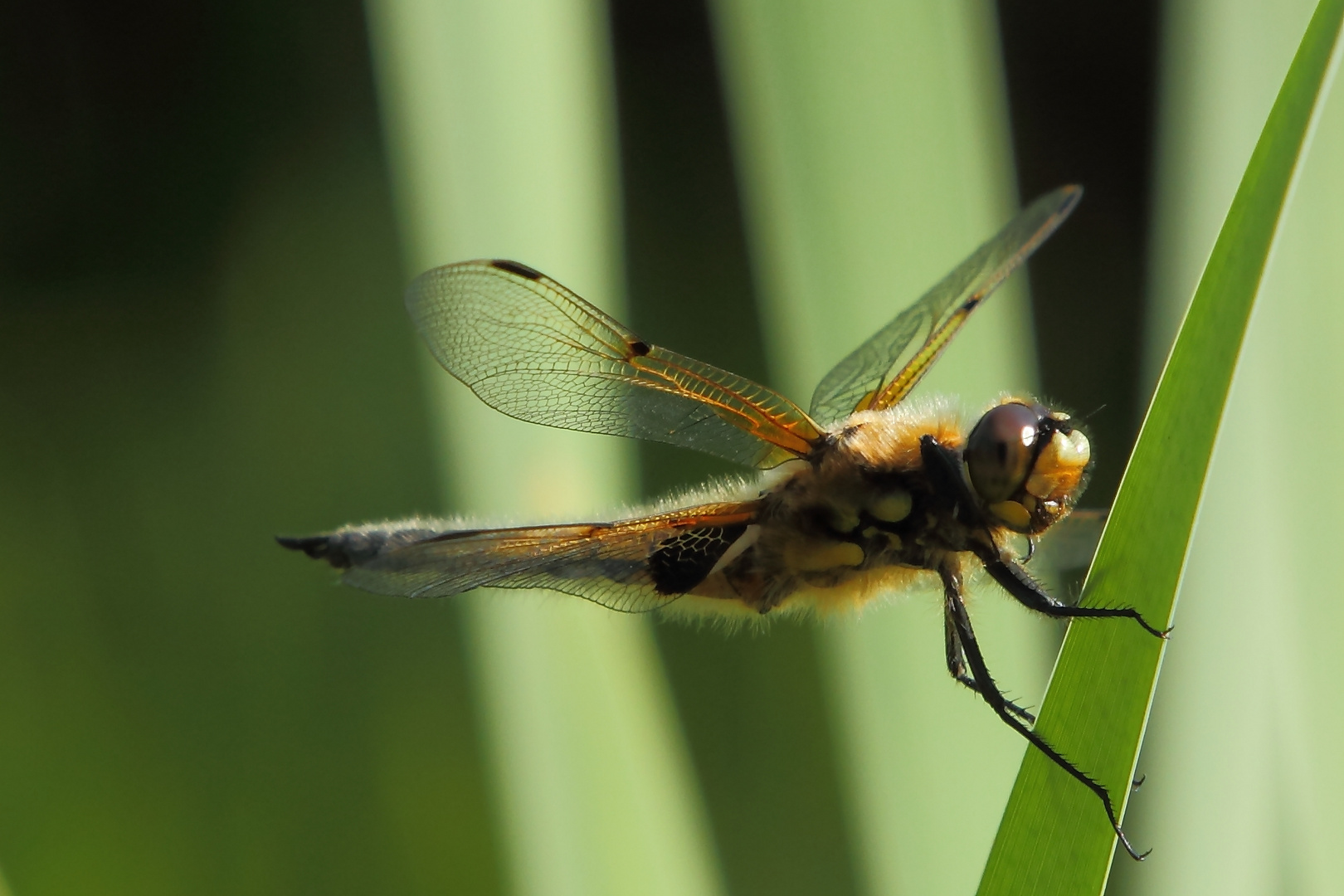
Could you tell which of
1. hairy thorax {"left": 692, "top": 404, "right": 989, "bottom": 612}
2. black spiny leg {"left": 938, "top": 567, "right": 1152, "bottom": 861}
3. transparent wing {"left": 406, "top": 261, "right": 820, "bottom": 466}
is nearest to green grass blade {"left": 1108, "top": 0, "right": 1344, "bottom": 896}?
black spiny leg {"left": 938, "top": 567, "right": 1152, "bottom": 861}

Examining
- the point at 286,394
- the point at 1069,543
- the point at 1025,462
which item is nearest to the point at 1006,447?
the point at 1025,462

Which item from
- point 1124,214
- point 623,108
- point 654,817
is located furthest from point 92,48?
point 1124,214

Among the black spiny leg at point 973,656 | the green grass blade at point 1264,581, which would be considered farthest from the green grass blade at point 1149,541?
the green grass blade at point 1264,581

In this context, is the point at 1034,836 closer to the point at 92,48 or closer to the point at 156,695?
the point at 156,695

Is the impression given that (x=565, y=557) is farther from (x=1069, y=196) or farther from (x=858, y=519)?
(x=1069, y=196)

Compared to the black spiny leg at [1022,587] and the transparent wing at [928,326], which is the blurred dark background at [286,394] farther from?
the black spiny leg at [1022,587]

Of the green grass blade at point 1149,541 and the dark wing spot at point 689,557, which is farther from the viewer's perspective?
the dark wing spot at point 689,557
